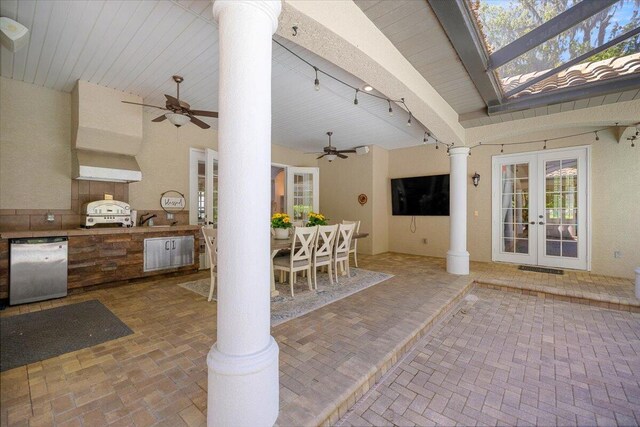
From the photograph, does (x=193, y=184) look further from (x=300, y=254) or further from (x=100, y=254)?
(x=300, y=254)

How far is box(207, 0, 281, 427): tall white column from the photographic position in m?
1.36

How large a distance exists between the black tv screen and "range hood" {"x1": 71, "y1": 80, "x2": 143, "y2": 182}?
5.55m

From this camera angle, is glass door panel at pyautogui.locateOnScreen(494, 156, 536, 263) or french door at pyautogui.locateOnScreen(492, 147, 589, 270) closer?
french door at pyautogui.locateOnScreen(492, 147, 589, 270)

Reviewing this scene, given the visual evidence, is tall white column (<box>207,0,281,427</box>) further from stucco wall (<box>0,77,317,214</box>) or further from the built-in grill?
stucco wall (<box>0,77,317,214</box>)

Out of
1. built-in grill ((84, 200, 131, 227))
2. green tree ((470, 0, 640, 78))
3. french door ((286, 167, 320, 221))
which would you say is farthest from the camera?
french door ((286, 167, 320, 221))

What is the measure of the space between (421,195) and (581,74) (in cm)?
361

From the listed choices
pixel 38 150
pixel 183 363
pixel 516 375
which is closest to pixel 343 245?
pixel 516 375

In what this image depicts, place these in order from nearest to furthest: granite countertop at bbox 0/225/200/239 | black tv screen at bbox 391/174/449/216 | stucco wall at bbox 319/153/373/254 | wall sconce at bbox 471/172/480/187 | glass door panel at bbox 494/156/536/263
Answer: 1. granite countertop at bbox 0/225/200/239
2. glass door panel at bbox 494/156/536/263
3. wall sconce at bbox 471/172/480/187
4. black tv screen at bbox 391/174/449/216
5. stucco wall at bbox 319/153/373/254

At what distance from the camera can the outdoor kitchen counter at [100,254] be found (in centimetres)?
324

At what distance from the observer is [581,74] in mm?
3297

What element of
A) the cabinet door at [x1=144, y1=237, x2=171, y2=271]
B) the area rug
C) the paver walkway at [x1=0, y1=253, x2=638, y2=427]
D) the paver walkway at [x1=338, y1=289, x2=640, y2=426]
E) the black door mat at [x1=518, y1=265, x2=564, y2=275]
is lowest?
the paver walkway at [x1=338, y1=289, x2=640, y2=426]

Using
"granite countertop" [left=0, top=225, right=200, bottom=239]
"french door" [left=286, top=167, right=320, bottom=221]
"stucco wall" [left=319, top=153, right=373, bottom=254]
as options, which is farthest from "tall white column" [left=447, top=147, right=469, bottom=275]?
"granite countertop" [left=0, top=225, right=200, bottom=239]

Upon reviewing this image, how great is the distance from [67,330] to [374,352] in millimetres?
2863

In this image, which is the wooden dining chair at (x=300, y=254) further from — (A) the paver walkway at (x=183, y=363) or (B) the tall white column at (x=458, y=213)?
(B) the tall white column at (x=458, y=213)
